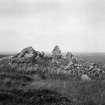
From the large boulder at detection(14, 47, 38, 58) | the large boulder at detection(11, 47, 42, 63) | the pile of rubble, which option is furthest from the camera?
the large boulder at detection(14, 47, 38, 58)

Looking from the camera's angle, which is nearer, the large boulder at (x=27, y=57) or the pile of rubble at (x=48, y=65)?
the pile of rubble at (x=48, y=65)

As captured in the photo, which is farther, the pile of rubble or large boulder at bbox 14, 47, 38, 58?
large boulder at bbox 14, 47, 38, 58

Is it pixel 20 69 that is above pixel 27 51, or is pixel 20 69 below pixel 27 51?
below

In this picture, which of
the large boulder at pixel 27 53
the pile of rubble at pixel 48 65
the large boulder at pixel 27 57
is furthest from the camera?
the large boulder at pixel 27 53

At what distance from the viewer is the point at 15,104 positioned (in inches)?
315

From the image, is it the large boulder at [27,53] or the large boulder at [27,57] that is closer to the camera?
the large boulder at [27,57]

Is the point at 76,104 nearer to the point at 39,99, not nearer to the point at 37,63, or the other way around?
the point at 39,99

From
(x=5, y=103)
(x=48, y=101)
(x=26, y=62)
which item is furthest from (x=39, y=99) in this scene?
(x=26, y=62)

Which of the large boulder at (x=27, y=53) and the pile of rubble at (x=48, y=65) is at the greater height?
the large boulder at (x=27, y=53)

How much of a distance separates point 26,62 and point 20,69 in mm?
3376

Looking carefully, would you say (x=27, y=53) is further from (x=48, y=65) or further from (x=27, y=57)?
(x=48, y=65)

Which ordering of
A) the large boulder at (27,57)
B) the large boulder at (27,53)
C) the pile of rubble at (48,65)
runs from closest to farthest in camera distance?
the pile of rubble at (48,65) < the large boulder at (27,57) < the large boulder at (27,53)

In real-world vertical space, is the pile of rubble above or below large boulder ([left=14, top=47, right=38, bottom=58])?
below

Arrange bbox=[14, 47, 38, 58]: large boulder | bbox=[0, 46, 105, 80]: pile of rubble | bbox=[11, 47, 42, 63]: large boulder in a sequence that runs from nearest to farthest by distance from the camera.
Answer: bbox=[0, 46, 105, 80]: pile of rubble < bbox=[11, 47, 42, 63]: large boulder < bbox=[14, 47, 38, 58]: large boulder
